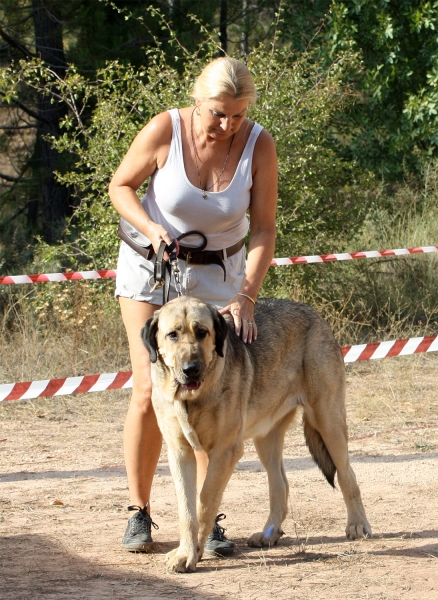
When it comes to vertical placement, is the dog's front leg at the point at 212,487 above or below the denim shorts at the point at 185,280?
below

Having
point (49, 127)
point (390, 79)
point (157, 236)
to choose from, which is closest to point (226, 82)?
point (157, 236)

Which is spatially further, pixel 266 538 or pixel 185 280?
pixel 266 538

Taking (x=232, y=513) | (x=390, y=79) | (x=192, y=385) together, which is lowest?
(x=232, y=513)

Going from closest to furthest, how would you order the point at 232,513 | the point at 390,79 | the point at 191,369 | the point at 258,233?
the point at 191,369 → the point at 258,233 → the point at 232,513 → the point at 390,79

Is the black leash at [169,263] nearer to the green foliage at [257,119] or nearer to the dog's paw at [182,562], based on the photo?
the dog's paw at [182,562]

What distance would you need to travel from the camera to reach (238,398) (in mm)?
4340

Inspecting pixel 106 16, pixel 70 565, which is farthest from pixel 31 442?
pixel 106 16

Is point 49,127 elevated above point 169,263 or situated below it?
above

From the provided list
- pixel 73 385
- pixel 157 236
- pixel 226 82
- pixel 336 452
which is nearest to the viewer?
pixel 226 82

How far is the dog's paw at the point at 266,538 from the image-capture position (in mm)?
4684

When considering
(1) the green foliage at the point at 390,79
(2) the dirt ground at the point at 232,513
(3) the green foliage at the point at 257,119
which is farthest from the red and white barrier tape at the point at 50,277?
(1) the green foliage at the point at 390,79

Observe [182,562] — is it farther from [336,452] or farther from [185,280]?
[185,280]

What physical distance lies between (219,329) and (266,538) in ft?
4.13

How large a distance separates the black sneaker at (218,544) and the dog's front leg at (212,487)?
11.5 inches
